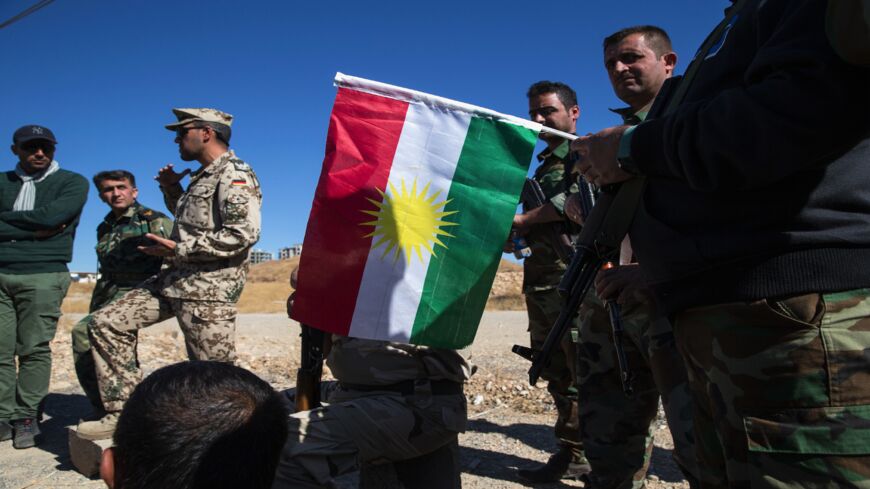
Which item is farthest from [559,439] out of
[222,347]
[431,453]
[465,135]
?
[222,347]

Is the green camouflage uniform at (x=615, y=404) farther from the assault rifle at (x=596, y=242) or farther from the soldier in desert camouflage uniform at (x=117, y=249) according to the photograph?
the soldier in desert camouflage uniform at (x=117, y=249)

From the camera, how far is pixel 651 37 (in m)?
2.92

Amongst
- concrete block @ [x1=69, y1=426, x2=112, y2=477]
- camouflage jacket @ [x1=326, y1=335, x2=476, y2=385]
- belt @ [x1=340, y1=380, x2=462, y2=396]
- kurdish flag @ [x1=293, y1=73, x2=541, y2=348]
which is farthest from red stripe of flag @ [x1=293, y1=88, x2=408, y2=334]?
concrete block @ [x1=69, y1=426, x2=112, y2=477]

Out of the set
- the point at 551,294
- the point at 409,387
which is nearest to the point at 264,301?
the point at 551,294

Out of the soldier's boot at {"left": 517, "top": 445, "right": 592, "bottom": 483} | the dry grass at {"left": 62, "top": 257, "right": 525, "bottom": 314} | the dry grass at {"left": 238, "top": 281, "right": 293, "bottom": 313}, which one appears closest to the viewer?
the soldier's boot at {"left": 517, "top": 445, "right": 592, "bottom": 483}

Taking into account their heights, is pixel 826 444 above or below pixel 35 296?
above

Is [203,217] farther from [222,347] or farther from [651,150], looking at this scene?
[651,150]

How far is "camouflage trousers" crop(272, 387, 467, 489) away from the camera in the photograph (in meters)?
1.99

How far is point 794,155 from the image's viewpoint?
3.63ft

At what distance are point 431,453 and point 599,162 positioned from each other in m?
1.41

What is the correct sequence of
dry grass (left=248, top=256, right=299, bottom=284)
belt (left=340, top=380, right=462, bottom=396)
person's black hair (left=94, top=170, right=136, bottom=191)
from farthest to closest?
dry grass (left=248, top=256, right=299, bottom=284), person's black hair (left=94, top=170, right=136, bottom=191), belt (left=340, top=380, right=462, bottom=396)

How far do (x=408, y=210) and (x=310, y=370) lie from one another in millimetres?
908

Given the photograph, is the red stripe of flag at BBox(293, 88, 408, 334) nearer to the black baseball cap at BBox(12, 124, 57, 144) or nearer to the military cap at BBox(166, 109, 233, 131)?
the military cap at BBox(166, 109, 233, 131)

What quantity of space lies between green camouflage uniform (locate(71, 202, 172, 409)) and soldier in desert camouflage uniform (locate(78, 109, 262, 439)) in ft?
2.39
